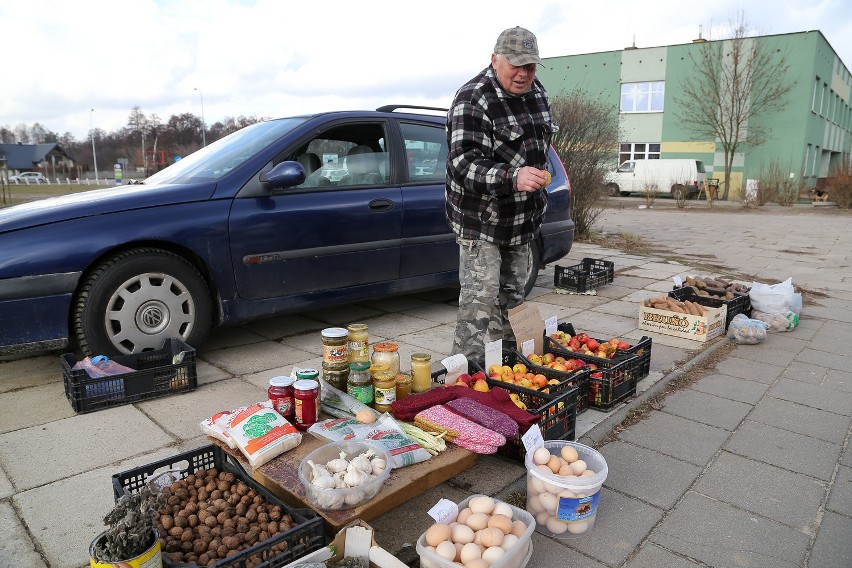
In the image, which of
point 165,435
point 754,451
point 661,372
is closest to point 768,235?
point 661,372

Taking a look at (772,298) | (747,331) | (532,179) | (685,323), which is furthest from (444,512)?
(772,298)

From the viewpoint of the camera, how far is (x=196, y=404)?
144 inches

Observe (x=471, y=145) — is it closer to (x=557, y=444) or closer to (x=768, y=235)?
(x=557, y=444)

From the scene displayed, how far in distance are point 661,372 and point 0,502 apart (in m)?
4.06

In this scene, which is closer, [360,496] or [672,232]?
[360,496]

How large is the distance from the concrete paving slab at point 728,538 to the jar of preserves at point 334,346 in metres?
1.75

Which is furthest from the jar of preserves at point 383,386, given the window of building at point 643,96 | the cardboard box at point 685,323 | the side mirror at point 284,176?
the window of building at point 643,96

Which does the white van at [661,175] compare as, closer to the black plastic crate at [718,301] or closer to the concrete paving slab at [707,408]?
the black plastic crate at [718,301]

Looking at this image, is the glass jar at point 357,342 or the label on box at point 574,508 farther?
the glass jar at point 357,342

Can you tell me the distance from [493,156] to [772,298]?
376 centimetres

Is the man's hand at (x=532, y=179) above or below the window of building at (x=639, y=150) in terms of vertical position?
below

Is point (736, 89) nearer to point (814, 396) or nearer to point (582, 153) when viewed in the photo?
point (582, 153)

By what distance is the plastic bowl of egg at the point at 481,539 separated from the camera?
2.01 meters

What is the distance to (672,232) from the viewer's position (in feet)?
49.5
